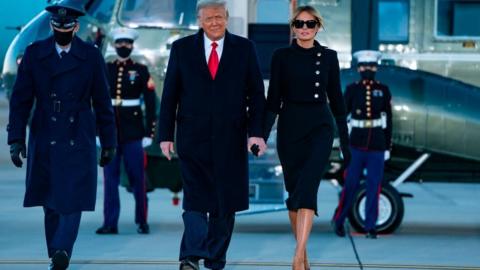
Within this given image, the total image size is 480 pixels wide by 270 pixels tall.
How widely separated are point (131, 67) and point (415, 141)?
109 inches

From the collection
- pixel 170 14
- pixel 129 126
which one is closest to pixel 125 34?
pixel 129 126

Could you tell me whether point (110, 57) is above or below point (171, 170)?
above

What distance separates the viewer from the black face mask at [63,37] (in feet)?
30.0

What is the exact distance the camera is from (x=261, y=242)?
39.5 feet

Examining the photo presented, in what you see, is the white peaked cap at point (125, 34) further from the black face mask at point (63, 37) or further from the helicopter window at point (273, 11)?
the black face mask at point (63, 37)

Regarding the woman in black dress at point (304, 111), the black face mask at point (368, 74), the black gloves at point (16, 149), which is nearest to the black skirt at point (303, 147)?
the woman in black dress at point (304, 111)

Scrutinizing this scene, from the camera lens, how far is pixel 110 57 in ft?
44.5

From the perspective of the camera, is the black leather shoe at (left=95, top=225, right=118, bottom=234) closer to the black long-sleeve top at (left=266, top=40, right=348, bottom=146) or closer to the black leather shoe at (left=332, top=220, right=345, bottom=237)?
the black leather shoe at (left=332, top=220, right=345, bottom=237)

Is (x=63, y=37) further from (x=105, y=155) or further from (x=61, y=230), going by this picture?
(x=61, y=230)

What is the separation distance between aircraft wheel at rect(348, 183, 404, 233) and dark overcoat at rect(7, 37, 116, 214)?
4290 millimetres

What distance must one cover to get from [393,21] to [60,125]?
5.44 metres

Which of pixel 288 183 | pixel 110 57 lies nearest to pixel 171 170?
pixel 110 57

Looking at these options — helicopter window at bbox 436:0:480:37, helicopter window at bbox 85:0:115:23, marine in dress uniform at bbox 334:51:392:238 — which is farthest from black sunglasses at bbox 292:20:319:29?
helicopter window at bbox 85:0:115:23

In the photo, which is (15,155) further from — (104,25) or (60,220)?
(104,25)
